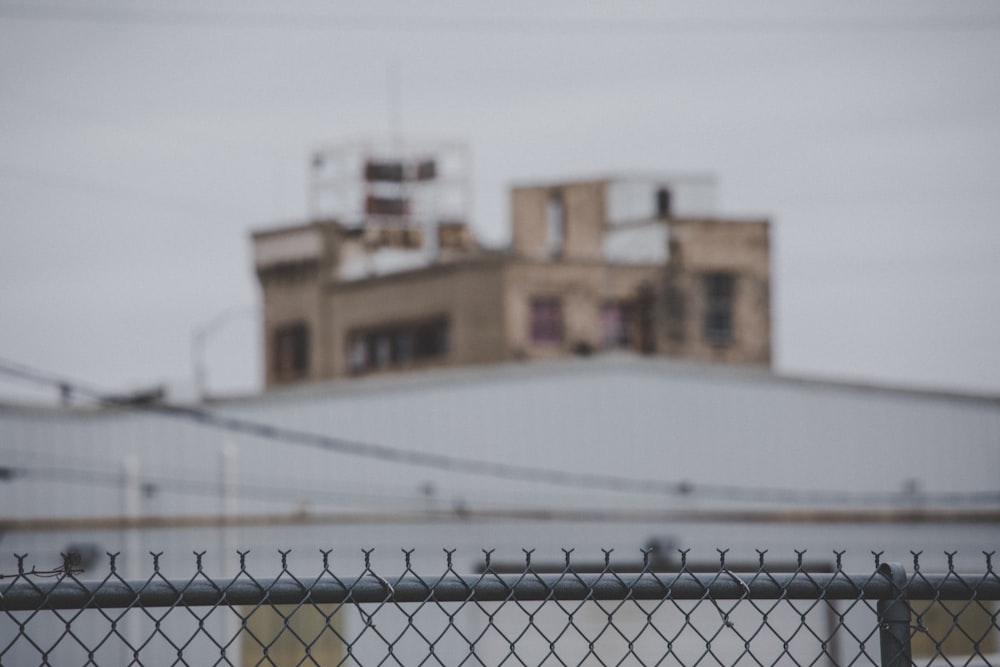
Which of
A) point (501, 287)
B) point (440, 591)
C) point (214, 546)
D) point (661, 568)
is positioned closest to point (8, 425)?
point (214, 546)

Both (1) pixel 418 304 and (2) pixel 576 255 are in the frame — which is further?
(2) pixel 576 255

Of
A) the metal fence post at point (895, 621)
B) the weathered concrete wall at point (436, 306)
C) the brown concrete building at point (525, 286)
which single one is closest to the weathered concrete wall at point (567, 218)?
the brown concrete building at point (525, 286)

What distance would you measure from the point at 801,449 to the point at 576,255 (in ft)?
102

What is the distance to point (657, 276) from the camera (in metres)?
51.4

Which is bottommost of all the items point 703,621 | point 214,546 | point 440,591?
point 214,546

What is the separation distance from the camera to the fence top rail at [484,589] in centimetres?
340

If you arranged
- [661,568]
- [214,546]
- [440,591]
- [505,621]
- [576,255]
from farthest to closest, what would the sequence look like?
[576,255], [214,546], [661,568], [505,621], [440,591]

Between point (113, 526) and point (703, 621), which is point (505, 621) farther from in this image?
point (113, 526)

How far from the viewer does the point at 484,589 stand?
3.66 m

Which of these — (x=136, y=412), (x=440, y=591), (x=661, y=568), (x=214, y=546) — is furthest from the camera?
(x=136, y=412)

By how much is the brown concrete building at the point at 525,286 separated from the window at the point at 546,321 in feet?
0.18

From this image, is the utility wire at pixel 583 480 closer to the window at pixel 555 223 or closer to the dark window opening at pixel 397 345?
the dark window opening at pixel 397 345

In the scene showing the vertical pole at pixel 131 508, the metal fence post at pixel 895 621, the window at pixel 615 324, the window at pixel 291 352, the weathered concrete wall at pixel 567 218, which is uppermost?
the metal fence post at pixel 895 621

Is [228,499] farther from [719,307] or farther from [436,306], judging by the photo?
[719,307]
